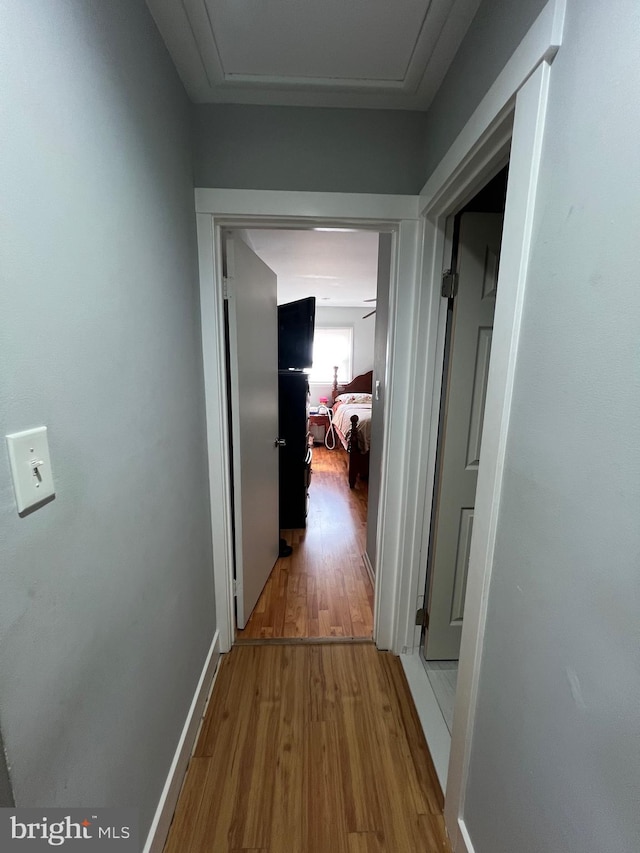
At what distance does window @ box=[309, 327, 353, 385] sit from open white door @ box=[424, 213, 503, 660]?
17.3ft

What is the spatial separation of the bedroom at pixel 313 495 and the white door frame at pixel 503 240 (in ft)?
1.65

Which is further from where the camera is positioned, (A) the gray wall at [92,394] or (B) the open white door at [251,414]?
(B) the open white door at [251,414]

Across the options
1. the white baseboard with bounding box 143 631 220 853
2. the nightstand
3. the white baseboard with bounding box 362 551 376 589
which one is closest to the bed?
the nightstand

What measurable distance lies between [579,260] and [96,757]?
1355 mm

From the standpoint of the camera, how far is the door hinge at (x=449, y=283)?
1.45 meters

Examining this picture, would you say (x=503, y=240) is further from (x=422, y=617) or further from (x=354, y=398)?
(x=354, y=398)

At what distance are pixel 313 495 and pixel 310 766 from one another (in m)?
2.64

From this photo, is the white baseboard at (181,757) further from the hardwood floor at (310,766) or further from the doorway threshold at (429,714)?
the doorway threshold at (429,714)

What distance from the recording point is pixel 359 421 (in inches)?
167

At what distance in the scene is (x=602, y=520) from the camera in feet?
1.88

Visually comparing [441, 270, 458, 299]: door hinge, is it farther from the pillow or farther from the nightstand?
the nightstand

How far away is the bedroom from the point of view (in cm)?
195

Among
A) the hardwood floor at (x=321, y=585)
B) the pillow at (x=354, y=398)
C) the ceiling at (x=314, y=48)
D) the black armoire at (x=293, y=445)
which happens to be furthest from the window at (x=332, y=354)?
the ceiling at (x=314, y=48)

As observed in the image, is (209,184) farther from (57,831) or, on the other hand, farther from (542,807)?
(542,807)
